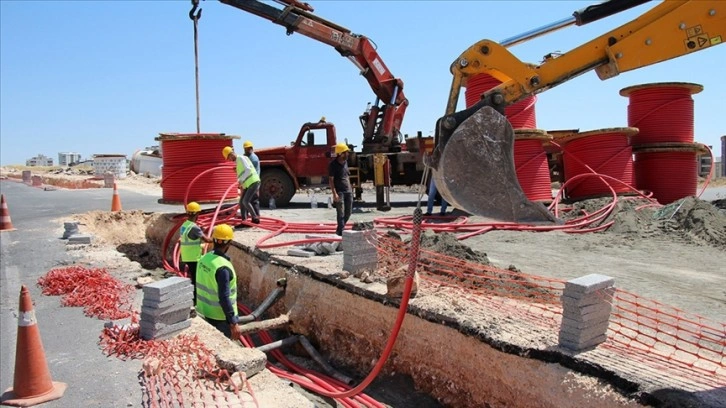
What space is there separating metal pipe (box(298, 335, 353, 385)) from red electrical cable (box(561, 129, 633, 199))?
306 inches

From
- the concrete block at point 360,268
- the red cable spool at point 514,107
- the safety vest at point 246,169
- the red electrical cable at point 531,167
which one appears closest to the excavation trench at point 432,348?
the concrete block at point 360,268

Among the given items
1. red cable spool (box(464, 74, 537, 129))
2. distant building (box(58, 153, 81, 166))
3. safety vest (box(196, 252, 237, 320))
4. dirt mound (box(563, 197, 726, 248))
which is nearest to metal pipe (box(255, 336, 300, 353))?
safety vest (box(196, 252, 237, 320))

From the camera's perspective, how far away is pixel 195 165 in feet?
33.6

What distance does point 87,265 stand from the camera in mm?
8039

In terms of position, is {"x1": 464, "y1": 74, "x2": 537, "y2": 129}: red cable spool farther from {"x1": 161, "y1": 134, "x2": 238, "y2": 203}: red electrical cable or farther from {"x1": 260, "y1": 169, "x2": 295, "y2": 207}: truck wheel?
{"x1": 260, "y1": 169, "x2": 295, "y2": 207}: truck wheel

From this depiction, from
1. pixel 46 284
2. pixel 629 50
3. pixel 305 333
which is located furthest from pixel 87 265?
pixel 629 50

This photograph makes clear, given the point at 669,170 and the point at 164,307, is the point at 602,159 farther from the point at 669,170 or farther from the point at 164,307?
the point at 164,307

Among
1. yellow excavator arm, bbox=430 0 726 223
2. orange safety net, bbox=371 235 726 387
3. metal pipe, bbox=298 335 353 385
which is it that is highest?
yellow excavator arm, bbox=430 0 726 223

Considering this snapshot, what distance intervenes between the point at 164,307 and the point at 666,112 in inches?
447

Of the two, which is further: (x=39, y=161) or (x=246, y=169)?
(x=39, y=161)

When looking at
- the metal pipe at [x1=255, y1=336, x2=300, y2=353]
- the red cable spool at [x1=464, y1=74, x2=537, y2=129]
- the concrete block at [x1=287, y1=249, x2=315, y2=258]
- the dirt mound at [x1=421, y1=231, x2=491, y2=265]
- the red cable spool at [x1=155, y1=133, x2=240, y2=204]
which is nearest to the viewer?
the metal pipe at [x1=255, y1=336, x2=300, y2=353]

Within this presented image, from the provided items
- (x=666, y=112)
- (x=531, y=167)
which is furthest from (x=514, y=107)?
(x=666, y=112)

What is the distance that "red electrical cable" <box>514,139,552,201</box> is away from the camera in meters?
10.8

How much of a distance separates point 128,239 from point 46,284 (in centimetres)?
538
